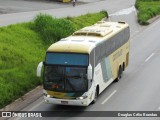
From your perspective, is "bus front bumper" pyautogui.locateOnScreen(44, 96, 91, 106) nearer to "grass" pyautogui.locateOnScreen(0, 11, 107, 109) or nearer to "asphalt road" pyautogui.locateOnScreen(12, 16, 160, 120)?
"asphalt road" pyautogui.locateOnScreen(12, 16, 160, 120)

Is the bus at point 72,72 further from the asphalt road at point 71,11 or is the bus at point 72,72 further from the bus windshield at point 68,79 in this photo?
the asphalt road at point 71,11

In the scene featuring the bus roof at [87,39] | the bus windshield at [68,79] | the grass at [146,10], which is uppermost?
the bus roof at [87,39]

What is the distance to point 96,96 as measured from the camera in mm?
21266

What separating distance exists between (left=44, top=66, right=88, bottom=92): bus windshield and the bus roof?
832mm

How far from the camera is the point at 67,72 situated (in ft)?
63.2

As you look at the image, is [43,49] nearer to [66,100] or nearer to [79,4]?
[66,100]

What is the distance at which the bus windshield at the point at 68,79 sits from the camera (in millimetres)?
19234

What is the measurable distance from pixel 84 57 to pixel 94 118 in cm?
265

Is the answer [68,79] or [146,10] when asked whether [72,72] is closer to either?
[68,79]

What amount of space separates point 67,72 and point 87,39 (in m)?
2.75

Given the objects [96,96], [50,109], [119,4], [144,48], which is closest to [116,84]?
[96,96]

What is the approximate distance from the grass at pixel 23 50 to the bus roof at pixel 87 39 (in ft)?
10.4

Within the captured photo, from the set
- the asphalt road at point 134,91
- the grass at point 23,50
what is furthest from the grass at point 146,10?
the asphalt road at point 134,91

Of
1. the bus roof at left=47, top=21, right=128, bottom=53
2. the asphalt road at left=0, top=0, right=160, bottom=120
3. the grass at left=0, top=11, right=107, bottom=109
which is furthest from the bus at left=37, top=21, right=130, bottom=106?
the grass at left=0, top=11, right=107, bottom=109
